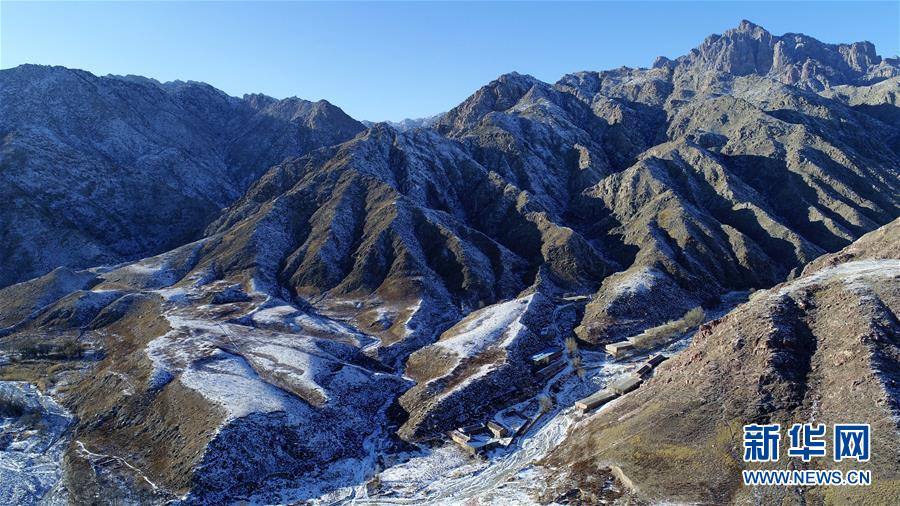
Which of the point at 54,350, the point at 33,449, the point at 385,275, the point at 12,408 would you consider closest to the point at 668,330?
the point at 385,275

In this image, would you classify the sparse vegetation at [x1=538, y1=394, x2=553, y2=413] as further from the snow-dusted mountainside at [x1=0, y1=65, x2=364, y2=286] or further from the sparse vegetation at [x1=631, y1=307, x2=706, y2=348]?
the snow-dusted mountainside at [x1=0, y1=65, x2=364, y2=286]

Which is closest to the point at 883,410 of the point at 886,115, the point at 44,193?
the point at 44,193

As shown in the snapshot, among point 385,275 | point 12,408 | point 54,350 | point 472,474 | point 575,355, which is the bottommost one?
point 472,474

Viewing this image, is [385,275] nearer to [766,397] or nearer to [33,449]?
[33,449]

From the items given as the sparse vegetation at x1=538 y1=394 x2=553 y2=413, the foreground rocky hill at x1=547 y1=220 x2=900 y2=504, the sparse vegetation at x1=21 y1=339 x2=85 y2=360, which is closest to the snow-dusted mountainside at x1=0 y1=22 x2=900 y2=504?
the sparse vegetation at x1=538 y1=394 x2=553 y2=413

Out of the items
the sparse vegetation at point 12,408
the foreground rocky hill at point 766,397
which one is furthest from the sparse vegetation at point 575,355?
the sparse vegetation at point 12,408

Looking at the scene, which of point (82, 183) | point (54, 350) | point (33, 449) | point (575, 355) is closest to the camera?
point (33, 449)

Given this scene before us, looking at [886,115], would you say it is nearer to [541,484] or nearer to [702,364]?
[702,364]
